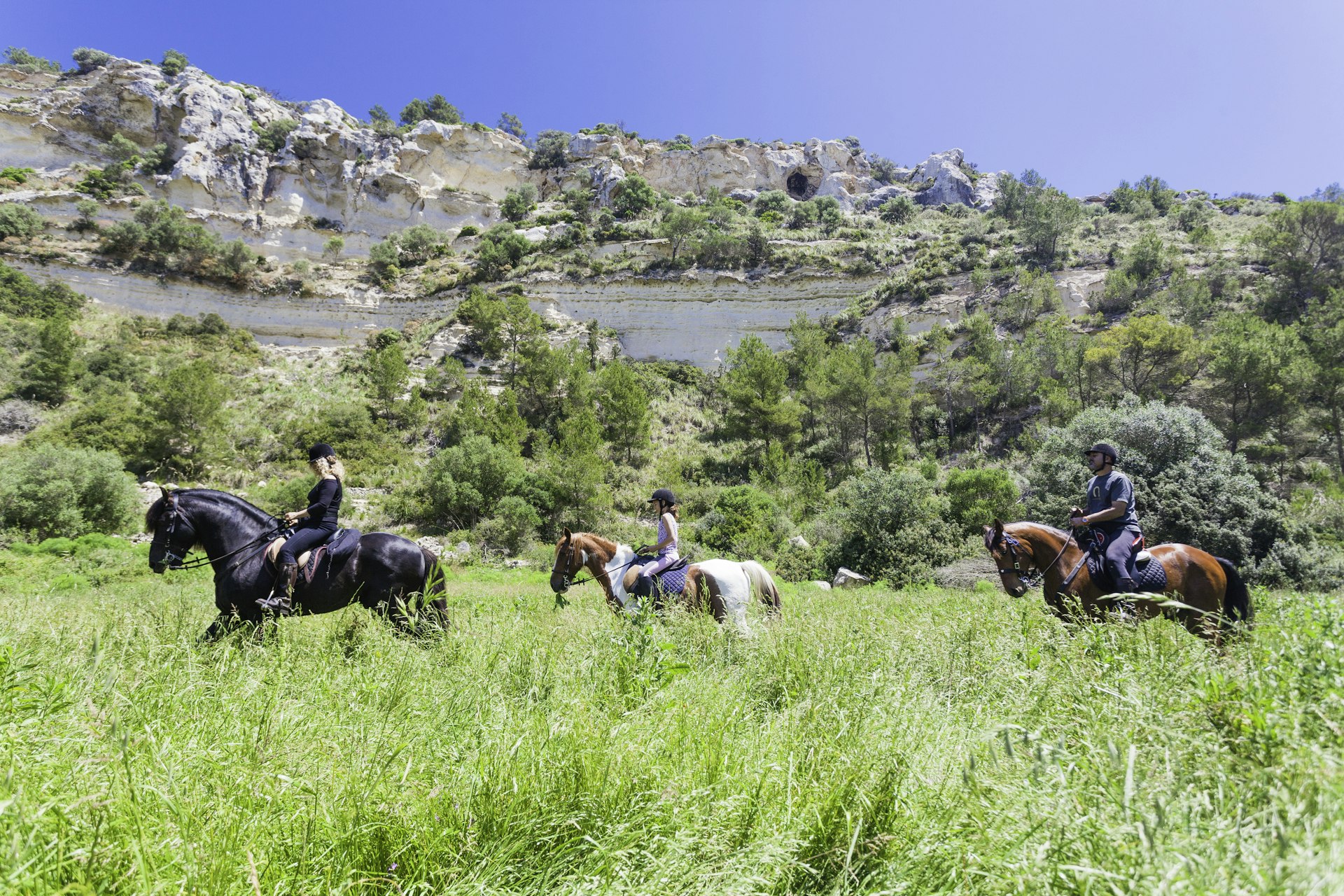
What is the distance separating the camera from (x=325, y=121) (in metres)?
61.3

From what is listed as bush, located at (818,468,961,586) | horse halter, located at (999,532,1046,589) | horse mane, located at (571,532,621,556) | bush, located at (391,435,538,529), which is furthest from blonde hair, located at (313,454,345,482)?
bush, located at (391,435,538,529)

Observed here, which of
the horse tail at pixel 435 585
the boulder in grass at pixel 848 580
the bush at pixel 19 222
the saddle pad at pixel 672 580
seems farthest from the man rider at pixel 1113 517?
the bush at pixel 19 222

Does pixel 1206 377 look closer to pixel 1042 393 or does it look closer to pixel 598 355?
pixel 1042 393

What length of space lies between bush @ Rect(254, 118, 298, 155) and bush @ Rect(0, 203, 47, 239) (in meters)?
21.3

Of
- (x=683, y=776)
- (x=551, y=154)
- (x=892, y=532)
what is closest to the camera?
(x=683, y=776)

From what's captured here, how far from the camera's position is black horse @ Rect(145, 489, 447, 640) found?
17.7ft

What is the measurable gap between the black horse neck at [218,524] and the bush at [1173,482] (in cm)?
1850

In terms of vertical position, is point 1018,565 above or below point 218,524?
below

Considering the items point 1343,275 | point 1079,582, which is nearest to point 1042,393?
point 1343,275

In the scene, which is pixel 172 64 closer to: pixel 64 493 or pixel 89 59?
pixel 89 59

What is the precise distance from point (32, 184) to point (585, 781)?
6906cm

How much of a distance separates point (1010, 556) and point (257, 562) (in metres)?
8.90

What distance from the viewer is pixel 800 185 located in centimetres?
8144

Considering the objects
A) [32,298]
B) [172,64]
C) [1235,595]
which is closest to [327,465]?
[1235,595]
